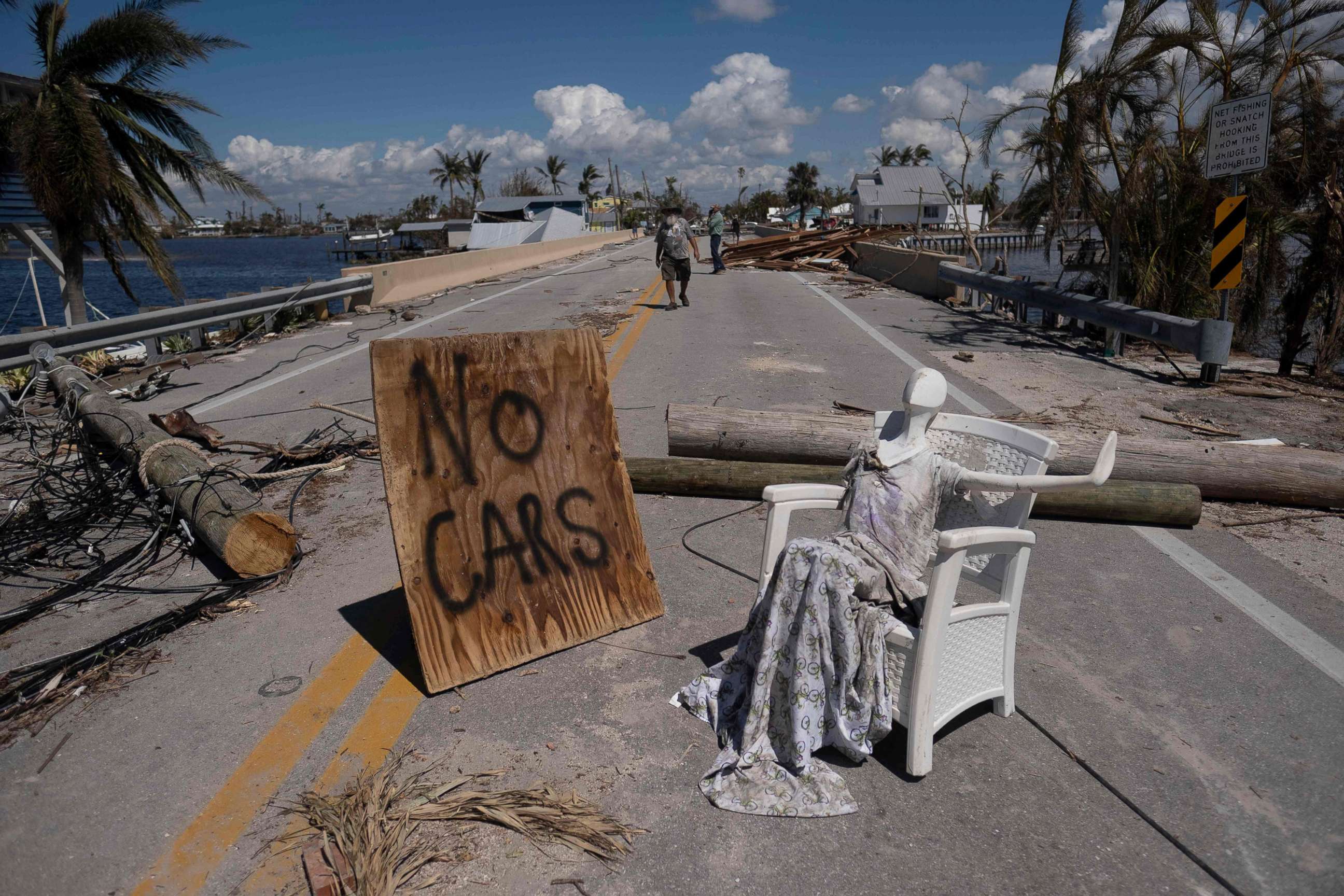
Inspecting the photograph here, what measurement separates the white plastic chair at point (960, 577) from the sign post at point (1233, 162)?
7676 millimetres

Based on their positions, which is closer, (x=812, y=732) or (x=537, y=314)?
(x=812, y=732)

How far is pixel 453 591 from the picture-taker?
3.81m

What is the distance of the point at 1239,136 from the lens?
958 cm

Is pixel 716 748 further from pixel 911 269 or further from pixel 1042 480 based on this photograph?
pixel 911 269

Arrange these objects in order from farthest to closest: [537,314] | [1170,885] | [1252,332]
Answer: [537,314] < [1252,332] < [1170,885]

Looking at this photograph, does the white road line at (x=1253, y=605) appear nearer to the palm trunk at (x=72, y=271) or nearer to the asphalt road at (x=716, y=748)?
the asphalt road at (x=716, y=748)

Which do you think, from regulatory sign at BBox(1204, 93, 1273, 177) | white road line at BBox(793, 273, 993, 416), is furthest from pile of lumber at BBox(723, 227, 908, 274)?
regulatory sign at BBox(1204, 93, 1273, 177)

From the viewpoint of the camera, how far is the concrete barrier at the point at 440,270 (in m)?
18.7

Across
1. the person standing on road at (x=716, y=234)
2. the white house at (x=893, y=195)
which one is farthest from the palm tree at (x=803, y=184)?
the person standing on road at (x=716, y=234)

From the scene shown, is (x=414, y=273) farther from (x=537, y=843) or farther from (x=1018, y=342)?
(x=537, y=843)

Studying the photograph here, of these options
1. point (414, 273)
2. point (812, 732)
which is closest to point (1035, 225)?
point (414, 273)

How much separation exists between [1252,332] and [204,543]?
13.2 metres

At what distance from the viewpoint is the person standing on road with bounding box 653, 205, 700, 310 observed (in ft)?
53.5

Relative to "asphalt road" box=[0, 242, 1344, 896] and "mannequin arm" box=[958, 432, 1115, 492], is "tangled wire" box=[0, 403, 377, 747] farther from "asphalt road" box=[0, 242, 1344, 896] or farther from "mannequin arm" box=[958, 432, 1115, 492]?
"mannequin arm" box=[958, 432, 1115, 492]
